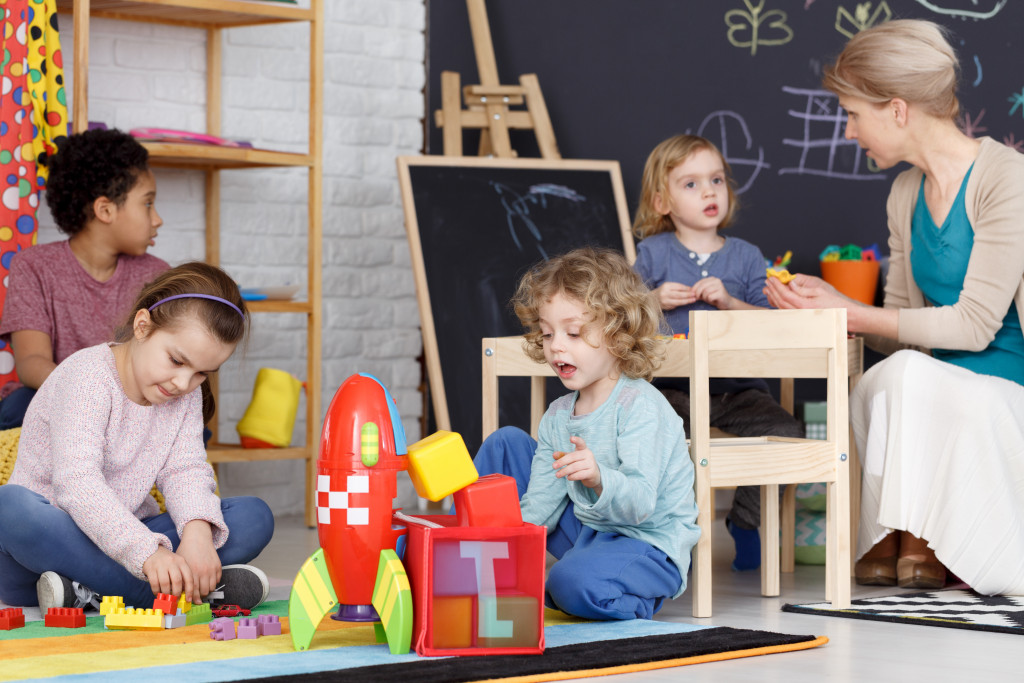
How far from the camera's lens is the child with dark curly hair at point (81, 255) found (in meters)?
3.08

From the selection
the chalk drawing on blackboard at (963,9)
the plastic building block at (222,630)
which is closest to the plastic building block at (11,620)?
the plastic building block at (222,630)

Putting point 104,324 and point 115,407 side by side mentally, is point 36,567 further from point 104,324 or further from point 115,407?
point 104,324

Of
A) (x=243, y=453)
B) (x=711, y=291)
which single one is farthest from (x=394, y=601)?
(x=243, y=453)

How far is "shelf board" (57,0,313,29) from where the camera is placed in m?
3.57

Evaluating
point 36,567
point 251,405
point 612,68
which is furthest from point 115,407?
point 612,68

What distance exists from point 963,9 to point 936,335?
1.31 meters

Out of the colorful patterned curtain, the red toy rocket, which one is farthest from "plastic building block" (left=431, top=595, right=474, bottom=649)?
the colorful patterned curtain

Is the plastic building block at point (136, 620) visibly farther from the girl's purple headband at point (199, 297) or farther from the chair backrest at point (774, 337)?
the chair backrest at point (774, 337)

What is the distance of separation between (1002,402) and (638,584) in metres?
0.90

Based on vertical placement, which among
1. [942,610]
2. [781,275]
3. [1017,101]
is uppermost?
[1017,101]

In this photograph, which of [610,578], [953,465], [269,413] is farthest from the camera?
[269,413]

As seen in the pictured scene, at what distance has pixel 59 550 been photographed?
227 cm

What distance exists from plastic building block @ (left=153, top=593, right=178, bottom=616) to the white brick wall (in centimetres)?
189

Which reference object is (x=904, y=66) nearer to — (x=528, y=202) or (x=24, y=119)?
(x=528, y=202)
